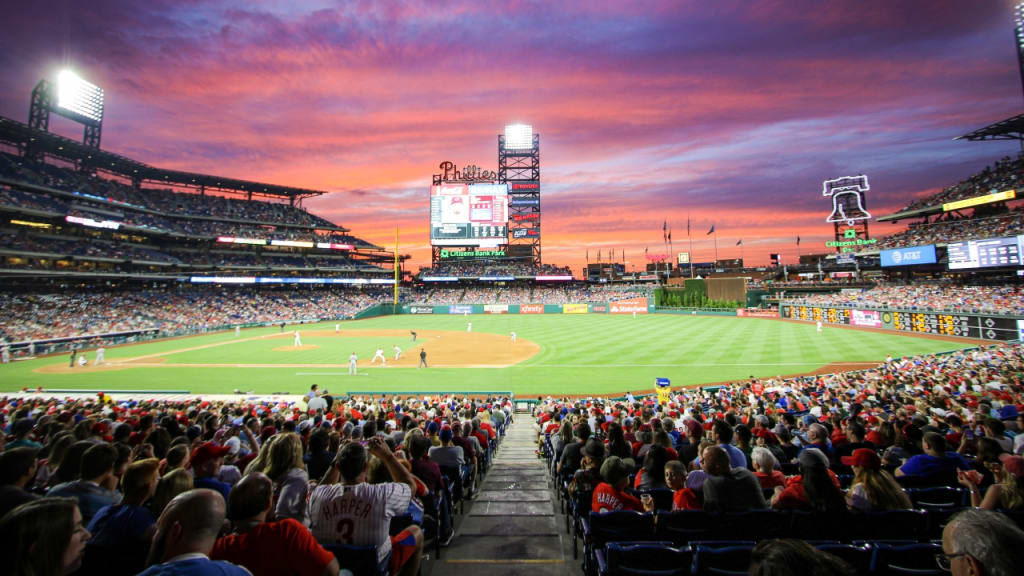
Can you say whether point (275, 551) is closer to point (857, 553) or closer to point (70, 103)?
point (857, 553)

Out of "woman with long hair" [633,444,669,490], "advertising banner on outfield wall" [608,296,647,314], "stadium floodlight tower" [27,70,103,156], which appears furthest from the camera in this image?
"advertising banner on outfield wall" [608,296,647,314]

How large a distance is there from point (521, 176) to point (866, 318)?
207 feet

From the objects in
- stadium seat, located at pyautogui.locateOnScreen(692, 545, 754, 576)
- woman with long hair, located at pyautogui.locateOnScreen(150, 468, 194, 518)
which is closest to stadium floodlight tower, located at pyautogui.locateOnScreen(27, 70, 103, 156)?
woman with long hair, located at pyautogui.locateOnScreen(150, 468, 194, 518)

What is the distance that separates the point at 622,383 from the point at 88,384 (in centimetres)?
3044

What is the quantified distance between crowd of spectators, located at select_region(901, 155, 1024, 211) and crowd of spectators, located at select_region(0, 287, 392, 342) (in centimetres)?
8921

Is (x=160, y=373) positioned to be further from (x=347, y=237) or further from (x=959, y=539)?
(x=347, y=237)

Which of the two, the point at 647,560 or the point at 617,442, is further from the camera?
the point at 617,442

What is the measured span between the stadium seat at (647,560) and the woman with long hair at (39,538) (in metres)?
3.83

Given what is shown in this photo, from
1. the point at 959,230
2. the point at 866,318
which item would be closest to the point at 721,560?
the point at 866,318

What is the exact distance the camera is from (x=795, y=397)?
50.1 feet

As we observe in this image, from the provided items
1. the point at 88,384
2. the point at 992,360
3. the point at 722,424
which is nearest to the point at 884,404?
the point at 722,424

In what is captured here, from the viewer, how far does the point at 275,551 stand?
9.26ft

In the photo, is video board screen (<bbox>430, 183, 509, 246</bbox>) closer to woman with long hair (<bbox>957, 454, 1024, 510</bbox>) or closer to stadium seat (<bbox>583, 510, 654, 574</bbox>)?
stadium seat (<bbox>583, 510, 654, 574</bbox>)

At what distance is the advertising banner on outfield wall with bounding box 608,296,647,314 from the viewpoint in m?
71.7
